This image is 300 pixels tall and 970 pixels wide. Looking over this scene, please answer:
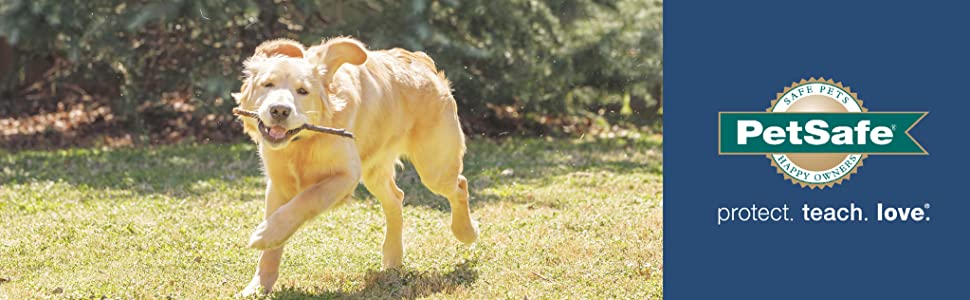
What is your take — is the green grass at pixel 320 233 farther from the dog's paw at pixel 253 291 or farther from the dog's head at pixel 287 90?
the dog's head at pixel 287 90

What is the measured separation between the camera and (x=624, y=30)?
45.9ft

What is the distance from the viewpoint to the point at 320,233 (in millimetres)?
7859

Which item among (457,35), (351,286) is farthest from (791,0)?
(457,35)

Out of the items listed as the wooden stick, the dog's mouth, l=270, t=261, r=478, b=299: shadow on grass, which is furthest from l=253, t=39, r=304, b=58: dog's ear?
l=270, t=261, r=478, b=299: shadow on grass

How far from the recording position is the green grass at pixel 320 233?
6.26 meters

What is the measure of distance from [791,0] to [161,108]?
10.8m

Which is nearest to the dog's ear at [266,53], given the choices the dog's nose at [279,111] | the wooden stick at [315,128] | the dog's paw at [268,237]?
the wooden stick at [315,128]

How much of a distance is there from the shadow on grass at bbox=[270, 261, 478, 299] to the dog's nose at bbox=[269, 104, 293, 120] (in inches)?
43.5

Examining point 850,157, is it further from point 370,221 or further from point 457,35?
point 457,35

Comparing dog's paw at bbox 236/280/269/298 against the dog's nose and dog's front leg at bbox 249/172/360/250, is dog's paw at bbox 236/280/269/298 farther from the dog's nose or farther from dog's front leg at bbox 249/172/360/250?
the dog's nose

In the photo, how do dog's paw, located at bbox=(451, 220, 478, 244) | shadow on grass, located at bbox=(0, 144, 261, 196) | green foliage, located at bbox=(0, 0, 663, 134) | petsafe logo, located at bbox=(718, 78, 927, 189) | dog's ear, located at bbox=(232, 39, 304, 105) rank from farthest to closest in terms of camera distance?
green foliage, located at bbox=(0, 0, 663, 134) → shadow on grass, located at bbox=(0, 144, 261, 196) → dog's paw, located at bbox=(451, 220, 478, 244) → dog's ear, located at bbox=(232, 39, 304, 105) → petsafe logo, located at bbox=(718, 78, 927, 189)

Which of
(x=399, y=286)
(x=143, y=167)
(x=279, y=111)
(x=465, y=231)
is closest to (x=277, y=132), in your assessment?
(x=279, y=111)

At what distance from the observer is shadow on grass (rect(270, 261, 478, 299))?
6.00 metres

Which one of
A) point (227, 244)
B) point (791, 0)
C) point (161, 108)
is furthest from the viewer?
point (161, 108)
